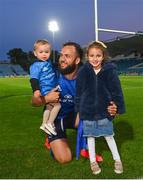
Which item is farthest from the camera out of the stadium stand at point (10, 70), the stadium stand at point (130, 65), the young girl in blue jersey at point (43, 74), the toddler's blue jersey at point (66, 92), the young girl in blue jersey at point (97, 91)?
the stadium stand at point (10, 70)

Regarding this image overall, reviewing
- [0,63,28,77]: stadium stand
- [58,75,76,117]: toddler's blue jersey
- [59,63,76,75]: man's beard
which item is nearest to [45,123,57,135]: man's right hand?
[58,75,76,117]: toddler's blue jersey

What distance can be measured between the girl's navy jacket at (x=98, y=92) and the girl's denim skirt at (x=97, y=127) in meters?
0.06

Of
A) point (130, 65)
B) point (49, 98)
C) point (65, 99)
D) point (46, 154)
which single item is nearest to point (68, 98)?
point (65, 99)

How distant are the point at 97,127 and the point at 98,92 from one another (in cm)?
37

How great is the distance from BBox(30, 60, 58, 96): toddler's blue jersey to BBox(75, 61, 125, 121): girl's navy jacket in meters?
0.67

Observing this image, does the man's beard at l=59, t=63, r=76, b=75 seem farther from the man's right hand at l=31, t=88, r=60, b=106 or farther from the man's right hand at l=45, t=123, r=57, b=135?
the man's right hand at l=45, t=123, r=57, b=135

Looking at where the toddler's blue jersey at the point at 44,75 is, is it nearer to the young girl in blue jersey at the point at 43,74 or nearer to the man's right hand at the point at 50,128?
the young girl in blue jersey at the point at 43,74

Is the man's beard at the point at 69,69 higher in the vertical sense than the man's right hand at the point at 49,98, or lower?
higher

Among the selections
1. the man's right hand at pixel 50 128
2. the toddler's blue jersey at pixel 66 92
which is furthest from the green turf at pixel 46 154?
the toddler's blue jersey at pixel 66 92

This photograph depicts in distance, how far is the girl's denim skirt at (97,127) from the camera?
15.8ft

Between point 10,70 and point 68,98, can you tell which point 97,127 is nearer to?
point 68,98

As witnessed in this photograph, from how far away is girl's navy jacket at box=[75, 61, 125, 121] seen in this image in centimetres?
477

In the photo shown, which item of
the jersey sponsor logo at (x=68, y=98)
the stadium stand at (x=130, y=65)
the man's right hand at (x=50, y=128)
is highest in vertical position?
the stadium stand at (x=130, y=65)

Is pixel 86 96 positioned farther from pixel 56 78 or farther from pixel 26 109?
pixel 26 109
